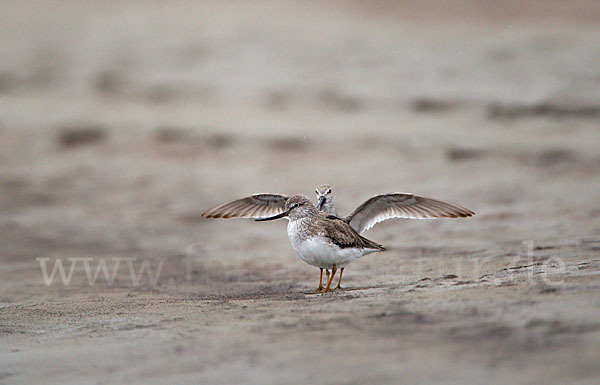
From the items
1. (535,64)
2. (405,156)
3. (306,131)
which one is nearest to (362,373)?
(405,156)

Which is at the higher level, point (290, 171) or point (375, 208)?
point (290, 171)

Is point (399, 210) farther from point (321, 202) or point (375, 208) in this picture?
point (321, 202)

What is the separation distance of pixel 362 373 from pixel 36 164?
11.0 metres

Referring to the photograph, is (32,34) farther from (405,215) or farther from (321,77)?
(405,215)

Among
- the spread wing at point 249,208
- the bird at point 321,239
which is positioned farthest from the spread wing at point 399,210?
the spread wing at point 249,208

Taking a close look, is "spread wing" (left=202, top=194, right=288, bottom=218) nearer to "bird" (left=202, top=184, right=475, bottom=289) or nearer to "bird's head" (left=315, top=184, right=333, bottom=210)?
"bird" (left=202, top=184, right=475, bottom=289)

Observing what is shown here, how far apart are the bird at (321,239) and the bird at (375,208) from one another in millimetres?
720

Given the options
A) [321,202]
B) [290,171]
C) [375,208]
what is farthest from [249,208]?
[290,171]

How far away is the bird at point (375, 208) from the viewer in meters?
8.56

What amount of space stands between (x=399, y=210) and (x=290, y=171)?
16.6ft

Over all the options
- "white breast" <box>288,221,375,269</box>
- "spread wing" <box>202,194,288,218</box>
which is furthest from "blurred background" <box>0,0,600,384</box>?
"spread wing" <box>202,194,288,218</box>

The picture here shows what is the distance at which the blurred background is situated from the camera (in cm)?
545

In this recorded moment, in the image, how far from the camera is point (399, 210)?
879cm

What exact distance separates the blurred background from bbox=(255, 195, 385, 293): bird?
0.45 m
